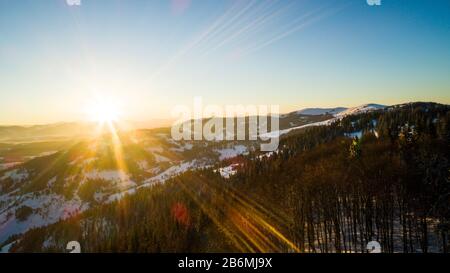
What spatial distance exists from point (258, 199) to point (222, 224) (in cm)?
1722

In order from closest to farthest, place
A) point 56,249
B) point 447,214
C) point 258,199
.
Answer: point 447,214, point 258,199, point 56,249

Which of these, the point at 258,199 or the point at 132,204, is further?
the point at 132,204

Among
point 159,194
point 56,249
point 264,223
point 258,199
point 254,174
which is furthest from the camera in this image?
point 159,194

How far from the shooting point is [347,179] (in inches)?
2975
